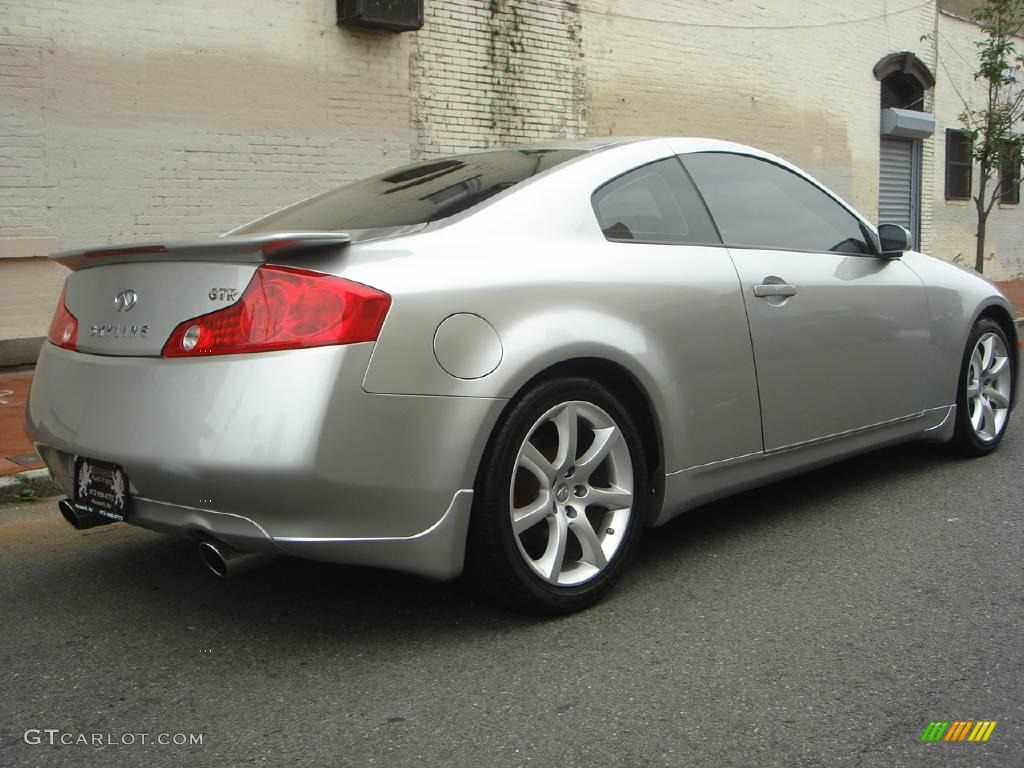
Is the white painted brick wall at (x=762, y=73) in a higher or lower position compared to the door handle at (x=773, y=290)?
higher

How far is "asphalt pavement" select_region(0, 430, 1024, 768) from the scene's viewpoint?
8.34ft

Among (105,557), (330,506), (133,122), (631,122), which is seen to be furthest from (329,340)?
(631,122)

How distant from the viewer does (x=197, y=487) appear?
9.45ft

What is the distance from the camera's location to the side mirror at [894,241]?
4.68 metres

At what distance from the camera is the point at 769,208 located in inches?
171

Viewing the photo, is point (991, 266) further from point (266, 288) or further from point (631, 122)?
point (266, 288)

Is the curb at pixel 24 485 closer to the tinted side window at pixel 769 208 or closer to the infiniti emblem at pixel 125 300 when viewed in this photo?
the infiniti emblem at pixel 125 300

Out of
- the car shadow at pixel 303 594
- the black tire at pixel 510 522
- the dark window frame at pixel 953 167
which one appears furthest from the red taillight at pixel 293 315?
the dark window frame at pixel 953 167

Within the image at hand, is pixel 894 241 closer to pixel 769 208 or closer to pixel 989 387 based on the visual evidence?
pixel 769 208

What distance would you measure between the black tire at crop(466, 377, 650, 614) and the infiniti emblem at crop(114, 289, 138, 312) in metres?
1.12

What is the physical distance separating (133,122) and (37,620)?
6658mm

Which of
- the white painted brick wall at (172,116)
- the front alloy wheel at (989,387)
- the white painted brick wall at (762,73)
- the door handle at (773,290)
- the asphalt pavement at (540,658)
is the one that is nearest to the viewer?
the asphalt pavement at (540,658)

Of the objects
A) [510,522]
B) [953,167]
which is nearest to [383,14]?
[510,522]

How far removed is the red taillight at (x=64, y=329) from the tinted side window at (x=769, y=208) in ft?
7.29
